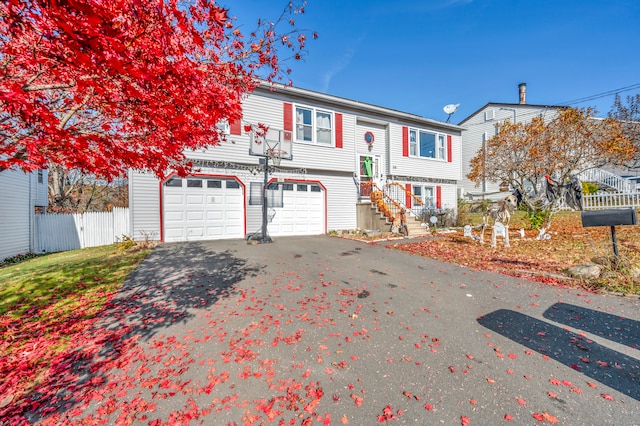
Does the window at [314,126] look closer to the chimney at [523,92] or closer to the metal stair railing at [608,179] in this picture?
the metal stair railing at [608,179]

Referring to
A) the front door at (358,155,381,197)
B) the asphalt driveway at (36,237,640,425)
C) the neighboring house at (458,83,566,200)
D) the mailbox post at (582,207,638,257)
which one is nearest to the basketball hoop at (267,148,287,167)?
the front door at (358,155,381,197)

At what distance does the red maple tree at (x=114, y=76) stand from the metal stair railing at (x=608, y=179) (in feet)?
66.3

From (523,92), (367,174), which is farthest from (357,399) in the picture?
(523,92)

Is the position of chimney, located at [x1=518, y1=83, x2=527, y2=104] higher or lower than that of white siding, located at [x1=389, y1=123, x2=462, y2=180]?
higher

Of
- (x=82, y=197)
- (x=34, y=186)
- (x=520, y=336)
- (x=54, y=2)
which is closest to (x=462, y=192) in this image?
(x=520, y=336)

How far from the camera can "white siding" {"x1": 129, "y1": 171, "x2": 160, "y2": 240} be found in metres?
9.07

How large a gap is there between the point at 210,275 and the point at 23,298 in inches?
119

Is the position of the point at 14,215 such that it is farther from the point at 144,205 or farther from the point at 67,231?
the point at 144,205

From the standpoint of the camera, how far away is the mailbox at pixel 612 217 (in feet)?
15.1

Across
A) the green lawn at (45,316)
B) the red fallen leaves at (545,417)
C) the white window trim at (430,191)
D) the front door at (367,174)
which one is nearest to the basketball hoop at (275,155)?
the front door at (367,174)

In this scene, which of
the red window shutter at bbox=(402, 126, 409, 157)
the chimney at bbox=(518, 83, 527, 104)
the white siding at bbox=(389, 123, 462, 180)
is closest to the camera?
the white siding at bbox=(389, 123, 462, 180)

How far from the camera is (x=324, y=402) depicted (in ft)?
6.88

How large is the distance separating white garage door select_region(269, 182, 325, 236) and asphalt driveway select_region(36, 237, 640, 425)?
6480mm

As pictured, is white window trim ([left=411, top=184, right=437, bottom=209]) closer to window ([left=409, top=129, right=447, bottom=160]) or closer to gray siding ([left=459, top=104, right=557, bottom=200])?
window ([left=409, top=129, right=447, bottom=160])
